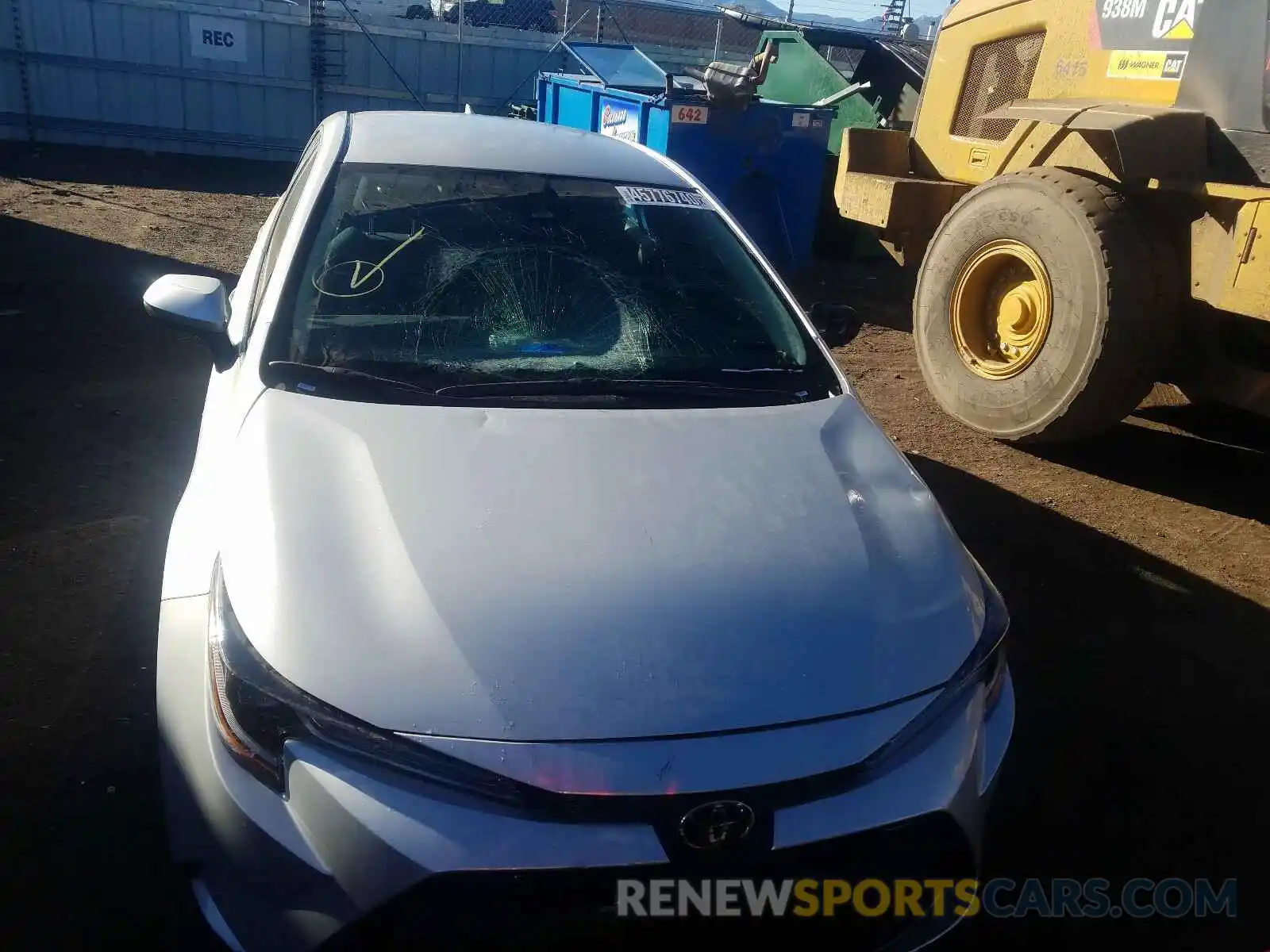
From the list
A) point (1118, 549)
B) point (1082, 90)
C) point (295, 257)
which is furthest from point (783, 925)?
point (1082, 90)

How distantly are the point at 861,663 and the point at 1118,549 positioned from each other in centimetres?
294

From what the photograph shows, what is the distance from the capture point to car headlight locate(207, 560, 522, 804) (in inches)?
66.0

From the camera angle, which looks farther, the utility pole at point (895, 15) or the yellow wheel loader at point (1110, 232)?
the utility pole at point (895, 15)

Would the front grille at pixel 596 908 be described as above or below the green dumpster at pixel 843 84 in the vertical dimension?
below

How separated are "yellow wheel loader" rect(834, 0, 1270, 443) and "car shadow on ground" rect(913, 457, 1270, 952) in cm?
94

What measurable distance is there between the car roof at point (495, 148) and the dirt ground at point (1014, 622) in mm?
1620

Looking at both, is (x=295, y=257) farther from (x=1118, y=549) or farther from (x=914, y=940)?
(x=1118, y=549)

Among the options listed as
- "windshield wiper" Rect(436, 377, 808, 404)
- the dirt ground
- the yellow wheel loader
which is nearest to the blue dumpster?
the dirt ground

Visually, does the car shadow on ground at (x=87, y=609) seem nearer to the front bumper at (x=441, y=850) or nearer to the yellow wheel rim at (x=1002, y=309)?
the front bumper at (x=441, y=850)

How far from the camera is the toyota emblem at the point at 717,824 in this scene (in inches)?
66.7

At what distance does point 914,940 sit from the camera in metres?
1.92

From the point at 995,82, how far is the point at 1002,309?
1.64 metres

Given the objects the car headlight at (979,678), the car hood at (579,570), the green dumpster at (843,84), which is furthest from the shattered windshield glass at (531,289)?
the green dumpster at (843,84)

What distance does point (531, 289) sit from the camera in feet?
9.74
